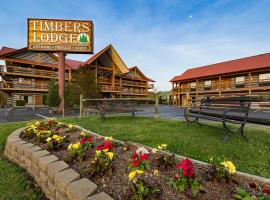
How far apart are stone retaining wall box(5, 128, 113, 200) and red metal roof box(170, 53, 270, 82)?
26352mm

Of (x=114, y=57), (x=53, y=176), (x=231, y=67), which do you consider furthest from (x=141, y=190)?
(x=231, y=67)

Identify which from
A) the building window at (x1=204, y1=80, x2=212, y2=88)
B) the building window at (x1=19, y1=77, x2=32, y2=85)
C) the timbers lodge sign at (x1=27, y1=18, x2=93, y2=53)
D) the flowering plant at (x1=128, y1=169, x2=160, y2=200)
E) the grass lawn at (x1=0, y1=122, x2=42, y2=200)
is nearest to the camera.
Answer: the flowering plant at (x1=128, y1=169, x2=160, y2=200)

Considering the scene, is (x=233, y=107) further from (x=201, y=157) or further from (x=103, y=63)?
(x=103, y=63)

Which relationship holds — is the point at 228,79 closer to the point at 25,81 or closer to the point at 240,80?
the point at 240,80

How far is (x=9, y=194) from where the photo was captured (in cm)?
227

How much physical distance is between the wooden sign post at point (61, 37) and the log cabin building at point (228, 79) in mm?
12301

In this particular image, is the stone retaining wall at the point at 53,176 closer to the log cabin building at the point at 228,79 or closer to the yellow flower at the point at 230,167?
the yellow flower at the point at 230,167

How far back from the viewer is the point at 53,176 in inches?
81.1

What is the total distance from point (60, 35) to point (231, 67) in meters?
24.9

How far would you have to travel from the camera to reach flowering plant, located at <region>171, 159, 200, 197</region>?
5.03 feet

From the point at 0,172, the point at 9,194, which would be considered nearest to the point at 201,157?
the point at 9,194

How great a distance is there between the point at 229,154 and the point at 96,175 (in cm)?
225

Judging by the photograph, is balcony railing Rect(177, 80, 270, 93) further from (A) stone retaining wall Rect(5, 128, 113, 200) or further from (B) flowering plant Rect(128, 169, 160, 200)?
(A) stone retaining wall Rect(5, 128, 113, 200)

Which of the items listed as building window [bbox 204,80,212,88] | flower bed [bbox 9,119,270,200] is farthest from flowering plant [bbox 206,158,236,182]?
building window [bbox 204,80,212,88]
